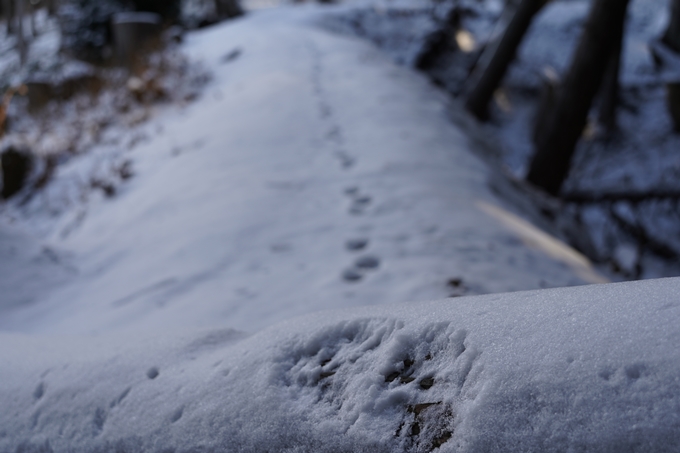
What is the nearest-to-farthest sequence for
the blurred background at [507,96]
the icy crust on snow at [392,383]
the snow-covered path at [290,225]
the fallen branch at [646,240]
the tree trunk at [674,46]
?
the icy crust on snow at [392,383] < the snow-covered path at [290,225] < the fallen branch at [646,240] < the blurred background at [507,96] < the tree trunk at [674,46]

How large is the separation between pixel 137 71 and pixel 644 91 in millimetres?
7857

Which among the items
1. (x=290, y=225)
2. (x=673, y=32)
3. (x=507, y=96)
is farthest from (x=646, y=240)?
(x=673, y=32)

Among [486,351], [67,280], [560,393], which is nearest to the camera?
[560,393]

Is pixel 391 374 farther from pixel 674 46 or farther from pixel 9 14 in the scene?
pixel 9 14

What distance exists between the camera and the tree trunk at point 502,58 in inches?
240

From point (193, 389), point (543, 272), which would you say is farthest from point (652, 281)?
point (543, 272)

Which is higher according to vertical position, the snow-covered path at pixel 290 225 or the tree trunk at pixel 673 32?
the snow-covered path at pixel 290 225

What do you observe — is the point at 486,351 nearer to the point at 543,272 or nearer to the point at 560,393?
the point at 560,393

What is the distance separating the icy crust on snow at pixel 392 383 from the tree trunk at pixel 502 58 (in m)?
6.15

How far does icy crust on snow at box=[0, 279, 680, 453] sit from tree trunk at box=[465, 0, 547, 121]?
20.2 ft

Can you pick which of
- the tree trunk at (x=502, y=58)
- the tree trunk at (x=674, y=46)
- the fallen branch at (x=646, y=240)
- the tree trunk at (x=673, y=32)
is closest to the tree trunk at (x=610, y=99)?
the tree trunk at (x=674, y=46)

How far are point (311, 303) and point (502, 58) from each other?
221 inches

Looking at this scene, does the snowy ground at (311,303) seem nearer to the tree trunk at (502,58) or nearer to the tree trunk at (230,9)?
the tree trunk at (502,58)

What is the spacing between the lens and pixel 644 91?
820 cm
